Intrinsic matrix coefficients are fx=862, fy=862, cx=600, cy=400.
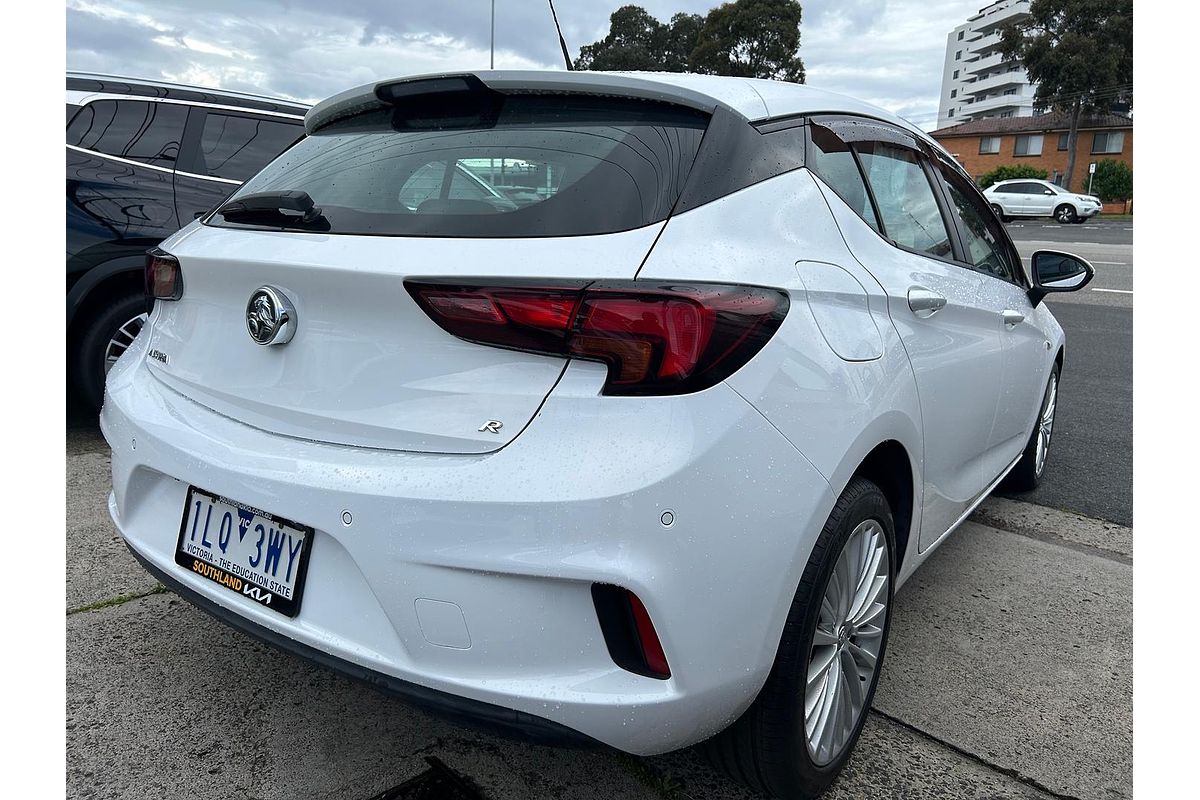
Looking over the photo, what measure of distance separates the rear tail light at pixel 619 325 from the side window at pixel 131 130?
3.69 m

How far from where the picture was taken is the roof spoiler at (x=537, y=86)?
1.76 m

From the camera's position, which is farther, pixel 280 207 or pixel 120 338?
pixel 120 338

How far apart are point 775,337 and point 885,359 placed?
0.46m

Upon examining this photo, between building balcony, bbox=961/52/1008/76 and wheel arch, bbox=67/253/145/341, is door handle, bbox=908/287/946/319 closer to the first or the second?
wheel arch, bbox=67/253/145/341

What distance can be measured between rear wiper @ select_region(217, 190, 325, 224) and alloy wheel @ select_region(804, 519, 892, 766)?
4.33 feet

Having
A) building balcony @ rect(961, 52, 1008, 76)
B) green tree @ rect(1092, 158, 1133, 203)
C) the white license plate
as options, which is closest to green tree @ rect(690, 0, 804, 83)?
green tree @ rect(1092, 158, 1133, 203)

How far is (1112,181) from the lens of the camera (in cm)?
4444

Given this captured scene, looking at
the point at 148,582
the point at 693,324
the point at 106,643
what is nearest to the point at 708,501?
the point at 693,324

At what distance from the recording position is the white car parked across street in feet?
106

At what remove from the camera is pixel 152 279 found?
2.13 meters

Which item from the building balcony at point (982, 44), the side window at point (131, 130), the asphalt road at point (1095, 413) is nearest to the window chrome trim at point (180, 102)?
the side window at point (131, 130)

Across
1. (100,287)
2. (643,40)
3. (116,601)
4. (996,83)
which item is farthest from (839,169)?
(996,83)

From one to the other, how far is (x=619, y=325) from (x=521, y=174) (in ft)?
1.44

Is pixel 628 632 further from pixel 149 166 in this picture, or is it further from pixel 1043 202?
pixel 1043 202
